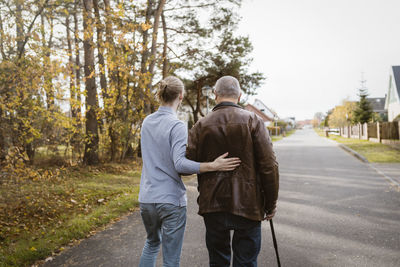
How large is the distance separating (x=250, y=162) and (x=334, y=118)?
6111cm

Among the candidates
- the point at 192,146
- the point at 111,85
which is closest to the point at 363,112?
the point at 111,85

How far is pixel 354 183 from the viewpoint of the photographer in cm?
834

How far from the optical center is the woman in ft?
7.77

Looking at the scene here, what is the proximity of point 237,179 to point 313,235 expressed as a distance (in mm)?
2687

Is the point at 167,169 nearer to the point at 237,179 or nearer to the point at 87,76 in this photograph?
the point at 237,179

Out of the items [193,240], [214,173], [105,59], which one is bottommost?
[193,240]

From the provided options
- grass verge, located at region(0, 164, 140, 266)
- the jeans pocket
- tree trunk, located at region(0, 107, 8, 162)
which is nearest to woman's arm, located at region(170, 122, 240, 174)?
the jeans pocket

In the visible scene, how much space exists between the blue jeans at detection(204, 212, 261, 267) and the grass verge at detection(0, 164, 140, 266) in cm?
258

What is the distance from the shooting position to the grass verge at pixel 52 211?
13.8ft

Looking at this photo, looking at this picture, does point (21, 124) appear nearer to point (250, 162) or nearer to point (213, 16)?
point (250, 162)

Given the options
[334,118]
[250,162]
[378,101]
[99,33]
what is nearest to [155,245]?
[250,162]

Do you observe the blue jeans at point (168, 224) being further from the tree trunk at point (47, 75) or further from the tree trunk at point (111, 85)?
the tree trunk at point (111, 85)

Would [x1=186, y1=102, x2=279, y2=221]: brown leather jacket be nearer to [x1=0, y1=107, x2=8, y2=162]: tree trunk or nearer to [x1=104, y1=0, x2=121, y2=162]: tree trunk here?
[x1=0, y1=107, x2=8, y2=162]: tree trunk

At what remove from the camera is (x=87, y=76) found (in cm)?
1079
